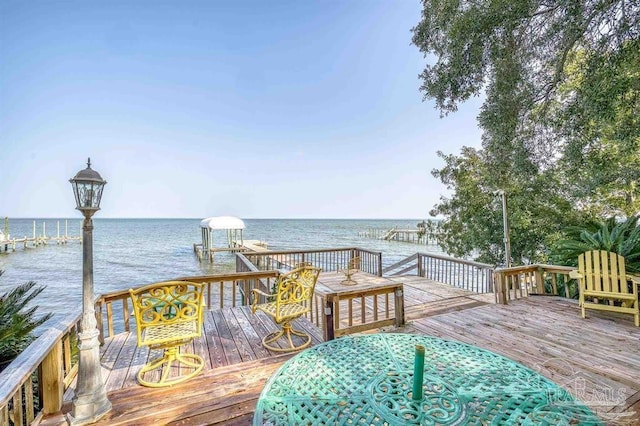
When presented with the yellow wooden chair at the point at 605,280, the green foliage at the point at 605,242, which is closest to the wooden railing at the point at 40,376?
Answer: the yellow wooden chair at the point at 605,280

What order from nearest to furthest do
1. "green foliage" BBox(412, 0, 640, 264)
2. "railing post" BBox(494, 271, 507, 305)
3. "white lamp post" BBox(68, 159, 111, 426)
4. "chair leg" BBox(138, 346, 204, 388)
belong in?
"white lamp post" BBox(68, 159, 111, 426), "chair leg" BBox(138, 346, 204, 388), "green foliage" BBox(412, 0, 640, 264), "railing post" BBox(494, 271, 507, 305)

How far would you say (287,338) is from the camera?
3328 mm

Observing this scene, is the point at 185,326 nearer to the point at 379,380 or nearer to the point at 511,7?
the point at 379,380

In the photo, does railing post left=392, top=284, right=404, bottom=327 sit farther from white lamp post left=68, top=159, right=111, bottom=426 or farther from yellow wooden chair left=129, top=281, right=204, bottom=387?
white lamp post left=68, top=159, right=111, bottom=426

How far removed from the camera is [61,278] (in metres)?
12.7

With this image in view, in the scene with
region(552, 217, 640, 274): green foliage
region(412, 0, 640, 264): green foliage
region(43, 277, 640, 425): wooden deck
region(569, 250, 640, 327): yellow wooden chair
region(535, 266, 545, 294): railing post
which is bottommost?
region(43, 277, 640, 425): wooden deck

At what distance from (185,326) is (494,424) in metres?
2.74

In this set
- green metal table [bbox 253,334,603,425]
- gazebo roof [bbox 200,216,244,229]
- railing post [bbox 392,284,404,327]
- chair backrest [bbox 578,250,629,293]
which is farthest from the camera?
gazebo roof [bbox 200,216,244,229]

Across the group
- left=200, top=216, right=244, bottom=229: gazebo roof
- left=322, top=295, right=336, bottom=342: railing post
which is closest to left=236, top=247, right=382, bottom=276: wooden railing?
left=322, top=295, right=336, bottom=342: railing post

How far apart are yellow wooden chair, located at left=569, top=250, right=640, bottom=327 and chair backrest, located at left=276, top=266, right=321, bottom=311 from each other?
13.7 feet

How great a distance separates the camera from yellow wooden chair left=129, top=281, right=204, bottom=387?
98.9 inches

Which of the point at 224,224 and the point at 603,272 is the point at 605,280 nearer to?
the point at 603,272

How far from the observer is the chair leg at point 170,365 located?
2.47 metres

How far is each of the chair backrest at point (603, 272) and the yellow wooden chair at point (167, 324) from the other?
18.6 feet
